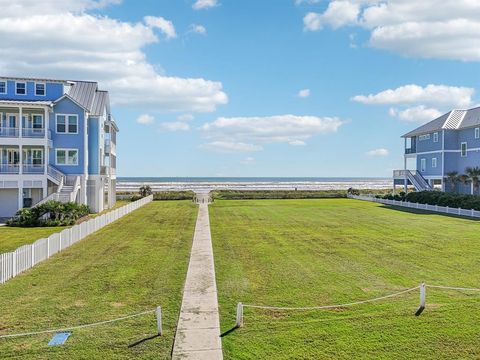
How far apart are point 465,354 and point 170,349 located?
215 inches

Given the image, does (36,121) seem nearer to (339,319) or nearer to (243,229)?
(243,229)

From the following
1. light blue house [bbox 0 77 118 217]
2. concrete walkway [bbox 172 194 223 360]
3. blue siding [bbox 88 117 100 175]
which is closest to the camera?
concrete walkway [bbox 172 194 223 360]

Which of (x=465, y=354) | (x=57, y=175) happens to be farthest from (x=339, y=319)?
(x=57, y=175)

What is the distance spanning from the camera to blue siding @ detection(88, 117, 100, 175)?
3853 centimetres

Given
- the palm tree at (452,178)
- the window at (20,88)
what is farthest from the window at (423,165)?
the window at (20,88)

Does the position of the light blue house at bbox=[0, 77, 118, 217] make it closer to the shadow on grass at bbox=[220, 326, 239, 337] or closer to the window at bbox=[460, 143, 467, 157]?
the shadow on grass at bbox=[220, 326, 239, 337]

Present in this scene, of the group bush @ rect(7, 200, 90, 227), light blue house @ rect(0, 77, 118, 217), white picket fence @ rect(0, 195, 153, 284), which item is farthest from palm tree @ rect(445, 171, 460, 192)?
bush @ rect(7, 200, 90, 227)

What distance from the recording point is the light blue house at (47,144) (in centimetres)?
3369

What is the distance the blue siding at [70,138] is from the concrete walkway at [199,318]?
23163mm

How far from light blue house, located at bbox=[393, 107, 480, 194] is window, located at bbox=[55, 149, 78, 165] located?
3739cm

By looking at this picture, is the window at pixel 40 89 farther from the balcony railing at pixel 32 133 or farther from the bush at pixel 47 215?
the bush at pixel 47 215

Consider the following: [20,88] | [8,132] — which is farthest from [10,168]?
[20,88]

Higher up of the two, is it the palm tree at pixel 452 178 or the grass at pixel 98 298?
the palm tree at pixel 452 178

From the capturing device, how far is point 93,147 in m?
38.7
